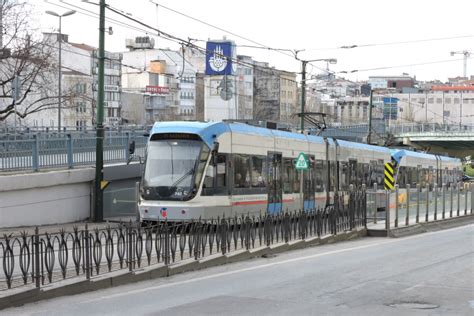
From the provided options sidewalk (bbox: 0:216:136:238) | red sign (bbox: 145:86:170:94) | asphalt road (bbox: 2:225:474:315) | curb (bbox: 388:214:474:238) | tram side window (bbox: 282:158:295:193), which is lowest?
curb (bbox: 388:214:474:238)

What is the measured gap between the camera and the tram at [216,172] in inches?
829

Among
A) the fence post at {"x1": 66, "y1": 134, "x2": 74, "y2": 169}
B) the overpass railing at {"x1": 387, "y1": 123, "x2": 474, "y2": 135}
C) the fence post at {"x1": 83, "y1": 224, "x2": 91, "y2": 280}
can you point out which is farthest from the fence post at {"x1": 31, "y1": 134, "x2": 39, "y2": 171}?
the overpass railing at {"x1": 387, "y1": 123, "x2": 474, "y2": 135}

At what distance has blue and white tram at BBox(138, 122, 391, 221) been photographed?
21.1 metres

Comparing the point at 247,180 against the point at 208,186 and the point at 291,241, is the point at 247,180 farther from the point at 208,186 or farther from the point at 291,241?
the point at 291,241

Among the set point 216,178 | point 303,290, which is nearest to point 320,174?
point 216,178

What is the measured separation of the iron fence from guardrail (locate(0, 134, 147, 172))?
1044 cm

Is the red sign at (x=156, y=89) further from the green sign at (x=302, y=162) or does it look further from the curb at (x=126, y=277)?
the curb at (x=126, y=277)

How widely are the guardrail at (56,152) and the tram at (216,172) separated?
5.23 meters

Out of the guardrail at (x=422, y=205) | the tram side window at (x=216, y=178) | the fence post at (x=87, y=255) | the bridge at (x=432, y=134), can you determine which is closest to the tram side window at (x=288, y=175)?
the guardrail at (x=422, y=205)

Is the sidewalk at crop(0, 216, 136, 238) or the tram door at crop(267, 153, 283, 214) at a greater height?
the tram door at crop(267, 153, 283, 214)

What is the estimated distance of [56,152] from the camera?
26.0m

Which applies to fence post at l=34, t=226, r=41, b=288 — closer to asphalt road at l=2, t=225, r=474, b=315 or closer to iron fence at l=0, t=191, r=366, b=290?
iron fence at l=0, t=191, r=366, b=290

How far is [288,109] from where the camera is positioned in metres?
154

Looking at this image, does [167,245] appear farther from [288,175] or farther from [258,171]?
[288,175]
